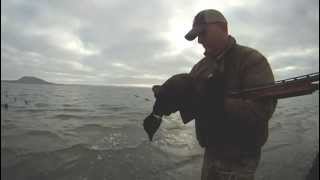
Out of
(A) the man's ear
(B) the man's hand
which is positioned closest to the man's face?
(A) the man's ear

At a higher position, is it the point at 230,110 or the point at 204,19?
the point at 204,19

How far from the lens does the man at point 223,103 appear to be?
2617mm

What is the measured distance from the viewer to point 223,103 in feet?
8.57

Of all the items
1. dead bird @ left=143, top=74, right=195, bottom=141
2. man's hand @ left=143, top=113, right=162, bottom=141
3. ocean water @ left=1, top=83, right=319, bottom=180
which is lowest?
ocean water @ left=1, top=83, right=319, bottom=180

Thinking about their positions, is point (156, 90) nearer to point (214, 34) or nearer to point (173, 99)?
point (173, 99)

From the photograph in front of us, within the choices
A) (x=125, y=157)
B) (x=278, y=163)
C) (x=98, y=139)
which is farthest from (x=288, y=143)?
(x=98, y=139)

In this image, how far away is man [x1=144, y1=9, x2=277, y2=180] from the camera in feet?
8.59

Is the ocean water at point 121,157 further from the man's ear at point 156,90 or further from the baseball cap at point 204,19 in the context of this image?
the baseball cap at point 204,19

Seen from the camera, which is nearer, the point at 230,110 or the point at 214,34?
the point at 230,110

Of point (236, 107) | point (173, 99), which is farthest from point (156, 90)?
point (236, 107)

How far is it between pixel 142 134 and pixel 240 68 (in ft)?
48.7

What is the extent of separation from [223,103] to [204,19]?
1052 mm

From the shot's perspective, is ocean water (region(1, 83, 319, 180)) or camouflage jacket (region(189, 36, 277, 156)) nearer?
camouflage jacket (region(189, 36, 277, 156))

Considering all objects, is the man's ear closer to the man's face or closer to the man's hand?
the man's hand
